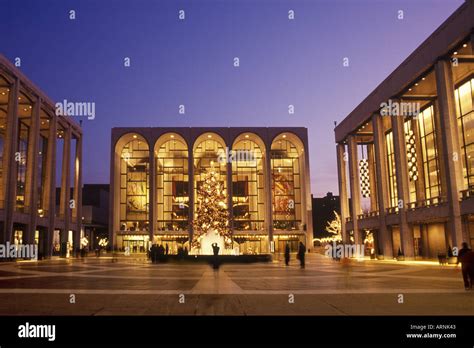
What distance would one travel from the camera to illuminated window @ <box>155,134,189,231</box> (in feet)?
260

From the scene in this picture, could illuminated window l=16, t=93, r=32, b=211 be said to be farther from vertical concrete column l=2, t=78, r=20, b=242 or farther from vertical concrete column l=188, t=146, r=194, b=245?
vertical concrete column l=188, t=146, r=194, b=245

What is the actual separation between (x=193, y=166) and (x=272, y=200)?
16185 millimetres

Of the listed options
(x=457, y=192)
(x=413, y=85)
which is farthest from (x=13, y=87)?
(x=457, y=192)

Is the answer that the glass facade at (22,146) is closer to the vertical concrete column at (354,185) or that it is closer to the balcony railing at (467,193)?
the vertical concrete column at (354,185)

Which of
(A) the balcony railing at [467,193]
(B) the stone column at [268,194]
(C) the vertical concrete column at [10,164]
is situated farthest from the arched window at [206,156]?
(A) the balcony railing at [467,193]

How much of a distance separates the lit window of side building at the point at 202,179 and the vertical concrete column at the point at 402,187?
110 feet

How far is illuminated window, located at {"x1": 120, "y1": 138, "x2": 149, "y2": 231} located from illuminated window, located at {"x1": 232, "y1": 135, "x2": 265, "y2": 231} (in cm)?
1676

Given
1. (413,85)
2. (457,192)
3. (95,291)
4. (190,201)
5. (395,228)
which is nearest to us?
(95,291)

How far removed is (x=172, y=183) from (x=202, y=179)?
6669mm

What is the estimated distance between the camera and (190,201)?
73.9 metres

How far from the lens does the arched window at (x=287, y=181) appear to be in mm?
80500
